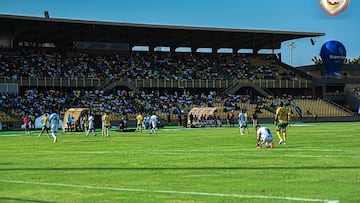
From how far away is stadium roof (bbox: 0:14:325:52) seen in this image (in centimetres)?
7625

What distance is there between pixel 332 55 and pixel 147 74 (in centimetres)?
2921

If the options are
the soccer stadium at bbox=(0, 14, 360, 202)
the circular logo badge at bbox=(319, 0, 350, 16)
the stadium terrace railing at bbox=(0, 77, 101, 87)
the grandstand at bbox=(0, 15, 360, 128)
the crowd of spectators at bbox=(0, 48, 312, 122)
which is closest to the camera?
the circular logo badge at bbox=(319, 0, 350, 16)

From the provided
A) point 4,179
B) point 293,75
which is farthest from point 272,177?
point 293,75

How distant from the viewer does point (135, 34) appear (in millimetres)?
84375

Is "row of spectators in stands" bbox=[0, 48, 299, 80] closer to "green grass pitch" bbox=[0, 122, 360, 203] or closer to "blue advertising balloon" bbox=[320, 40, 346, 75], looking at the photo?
"blue advertising balloon" bbox=[320, 40, 346, 75]

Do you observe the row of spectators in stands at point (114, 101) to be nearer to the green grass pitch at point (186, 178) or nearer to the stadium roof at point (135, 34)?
the stadium roof at point (135, 34)

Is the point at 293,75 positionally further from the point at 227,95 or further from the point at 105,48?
the point at 105,48

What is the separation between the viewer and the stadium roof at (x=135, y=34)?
76.2 meters

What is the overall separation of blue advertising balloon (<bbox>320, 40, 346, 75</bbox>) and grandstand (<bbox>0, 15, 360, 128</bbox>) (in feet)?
9.28

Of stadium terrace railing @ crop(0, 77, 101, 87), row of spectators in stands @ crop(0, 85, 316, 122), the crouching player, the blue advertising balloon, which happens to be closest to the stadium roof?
stadium terrace railing @ crop(0, 77, 101, 87)

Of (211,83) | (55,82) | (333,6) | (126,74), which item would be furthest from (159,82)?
(333,6)

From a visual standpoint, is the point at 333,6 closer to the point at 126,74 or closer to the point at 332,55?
the point at 126,74

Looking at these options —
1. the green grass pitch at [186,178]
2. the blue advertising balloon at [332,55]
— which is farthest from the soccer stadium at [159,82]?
the green grass pitch at [186,178]

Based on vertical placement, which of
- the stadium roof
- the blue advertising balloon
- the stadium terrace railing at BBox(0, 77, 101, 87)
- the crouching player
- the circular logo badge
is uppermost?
the stadium roof
